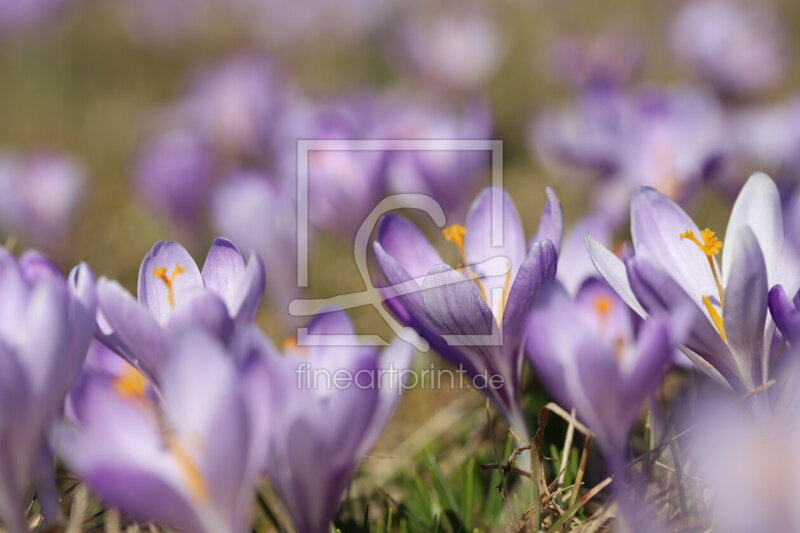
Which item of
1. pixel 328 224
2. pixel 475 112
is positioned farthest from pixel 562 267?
pixel 475 112

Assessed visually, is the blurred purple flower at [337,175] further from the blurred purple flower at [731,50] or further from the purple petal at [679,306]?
the blurred purple flower at [731,50]

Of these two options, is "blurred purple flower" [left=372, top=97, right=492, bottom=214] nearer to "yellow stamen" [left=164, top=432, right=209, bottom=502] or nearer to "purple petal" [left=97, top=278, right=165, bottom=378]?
"purple petal" [left=97, top=278, right=165, bottom=378]

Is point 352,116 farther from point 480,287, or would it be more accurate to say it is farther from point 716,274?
point 716,274

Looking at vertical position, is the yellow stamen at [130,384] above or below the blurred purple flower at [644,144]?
below

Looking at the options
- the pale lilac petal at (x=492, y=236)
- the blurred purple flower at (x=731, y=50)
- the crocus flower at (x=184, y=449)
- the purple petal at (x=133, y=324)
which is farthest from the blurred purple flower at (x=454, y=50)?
the crocus flower at (x=184, y=449)

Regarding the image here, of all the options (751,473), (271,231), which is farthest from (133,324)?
(271,231)
